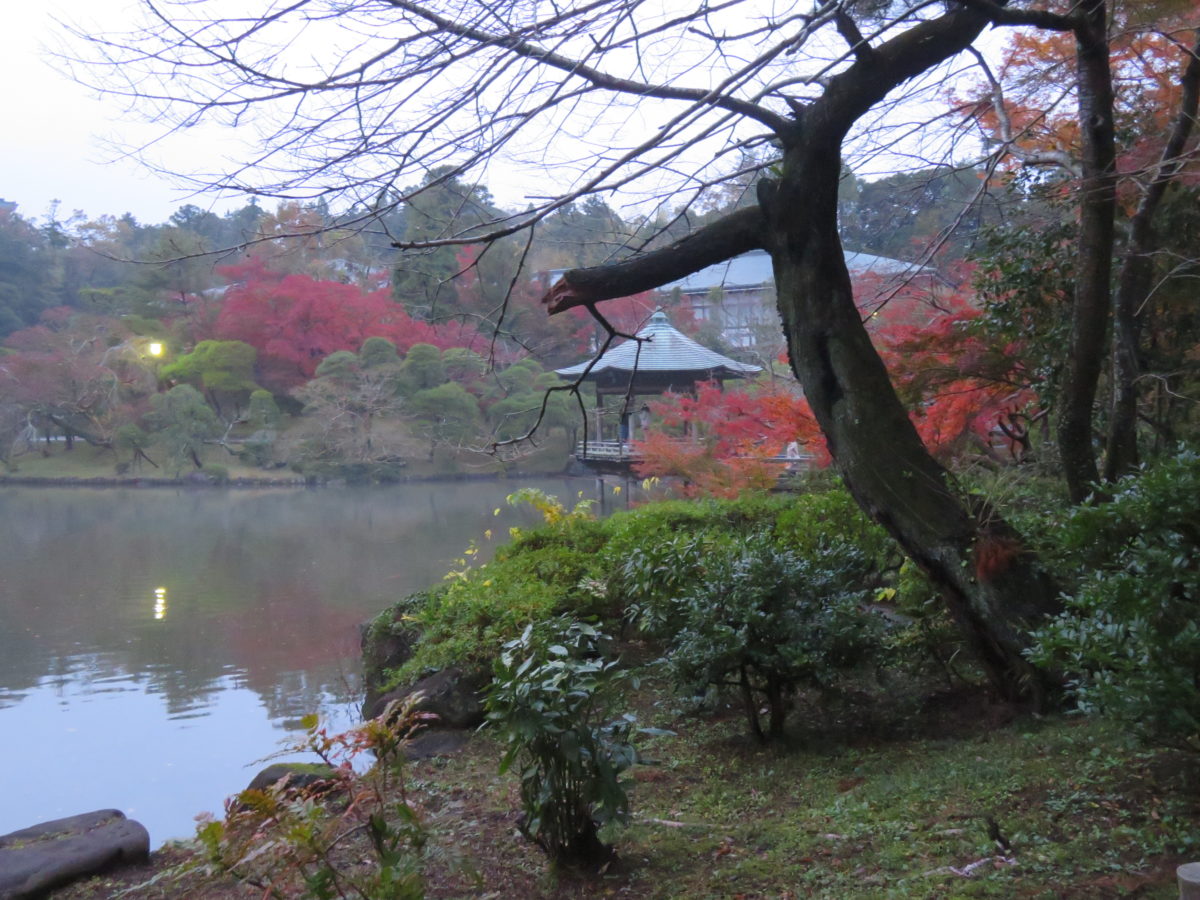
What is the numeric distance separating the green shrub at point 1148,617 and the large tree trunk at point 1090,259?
44.2 inches

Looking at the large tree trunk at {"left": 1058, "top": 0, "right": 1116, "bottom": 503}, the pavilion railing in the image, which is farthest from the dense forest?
the large tree trunk at {"left": 1058, "top": 0, "right": 1116, "bottom": 503}

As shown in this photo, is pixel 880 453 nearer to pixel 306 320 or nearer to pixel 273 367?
pixel 306 320

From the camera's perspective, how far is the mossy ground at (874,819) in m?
1.91

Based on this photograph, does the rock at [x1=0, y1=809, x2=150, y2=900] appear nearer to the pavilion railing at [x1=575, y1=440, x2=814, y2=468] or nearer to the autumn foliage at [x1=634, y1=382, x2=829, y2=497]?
the autumn foliage at [x1=634, y1=382, x2=829, y2=497]

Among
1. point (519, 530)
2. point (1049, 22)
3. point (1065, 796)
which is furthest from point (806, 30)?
point (519, 530)

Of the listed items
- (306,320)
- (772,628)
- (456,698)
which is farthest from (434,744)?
(306,320)

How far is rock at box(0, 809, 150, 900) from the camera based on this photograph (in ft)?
9.85

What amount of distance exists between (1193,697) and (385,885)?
5.19 ft

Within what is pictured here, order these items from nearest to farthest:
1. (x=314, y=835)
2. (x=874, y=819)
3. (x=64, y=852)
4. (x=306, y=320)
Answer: (x=314, y=835), (x=874, y=819), (x=64, y=852), (x=306, y=320)

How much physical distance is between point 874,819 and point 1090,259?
6.44 ft

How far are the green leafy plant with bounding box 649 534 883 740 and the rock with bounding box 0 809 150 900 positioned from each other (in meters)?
2.06

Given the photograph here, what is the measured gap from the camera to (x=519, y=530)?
20.1ft

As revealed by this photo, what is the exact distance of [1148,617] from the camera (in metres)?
1.83

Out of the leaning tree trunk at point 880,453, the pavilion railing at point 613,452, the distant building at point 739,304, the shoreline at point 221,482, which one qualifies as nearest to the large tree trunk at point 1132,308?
the leaning tree trunk at point 880,453
